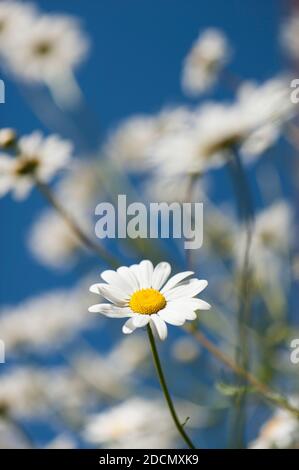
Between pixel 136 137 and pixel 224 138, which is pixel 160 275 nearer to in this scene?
pixel 224 138

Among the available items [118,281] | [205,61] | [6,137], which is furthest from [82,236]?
[205,61]

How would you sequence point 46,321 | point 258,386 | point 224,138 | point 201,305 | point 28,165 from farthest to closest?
1. point 46,321
2. point 28,165
3. point 224,138
4. point 258,386
5. point 201,305

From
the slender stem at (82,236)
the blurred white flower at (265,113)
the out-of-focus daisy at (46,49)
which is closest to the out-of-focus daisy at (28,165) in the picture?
the slender stem at (82,236)

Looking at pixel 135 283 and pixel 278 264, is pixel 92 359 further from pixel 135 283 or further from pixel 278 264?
pixel 135 283

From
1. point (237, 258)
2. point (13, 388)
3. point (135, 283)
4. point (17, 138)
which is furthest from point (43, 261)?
point (135, 283)

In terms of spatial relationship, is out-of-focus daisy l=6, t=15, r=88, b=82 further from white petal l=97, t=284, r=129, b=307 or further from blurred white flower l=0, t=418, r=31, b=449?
white petal l=97, t=284, r=129, b=307

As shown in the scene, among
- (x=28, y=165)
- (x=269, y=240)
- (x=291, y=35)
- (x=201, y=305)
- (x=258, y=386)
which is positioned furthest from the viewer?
(x=291, y=35)

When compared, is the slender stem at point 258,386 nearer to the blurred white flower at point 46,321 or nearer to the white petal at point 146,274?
the white petal at point 146,274
